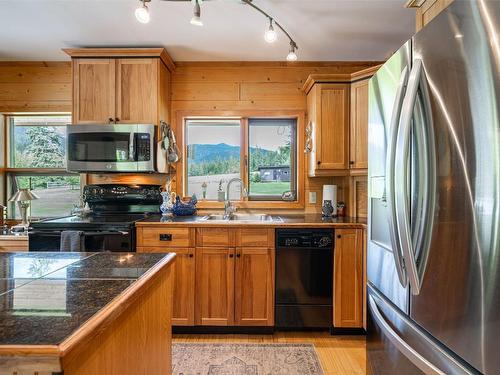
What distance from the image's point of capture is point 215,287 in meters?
2.47

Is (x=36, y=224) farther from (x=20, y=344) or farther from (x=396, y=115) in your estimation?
(x=396, y=115)

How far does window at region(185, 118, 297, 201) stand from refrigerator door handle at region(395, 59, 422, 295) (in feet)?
7.26

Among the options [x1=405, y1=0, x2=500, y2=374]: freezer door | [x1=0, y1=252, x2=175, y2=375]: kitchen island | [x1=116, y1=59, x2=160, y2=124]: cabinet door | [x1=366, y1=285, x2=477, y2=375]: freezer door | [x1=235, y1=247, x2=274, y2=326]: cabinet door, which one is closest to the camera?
[x1=0, y1=252, x2=175, y2=375]: kitchen island

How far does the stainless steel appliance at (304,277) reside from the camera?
8.13 ft

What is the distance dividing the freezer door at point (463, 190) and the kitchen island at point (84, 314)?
34.4 inches

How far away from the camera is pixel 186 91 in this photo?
10.4ft

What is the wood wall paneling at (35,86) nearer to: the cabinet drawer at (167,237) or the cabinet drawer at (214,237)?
the cabinet drawer at (167,237)

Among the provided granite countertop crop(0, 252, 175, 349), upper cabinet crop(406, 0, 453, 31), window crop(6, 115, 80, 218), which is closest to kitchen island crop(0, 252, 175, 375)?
granite countertop crop(0, 252, 175, 349)

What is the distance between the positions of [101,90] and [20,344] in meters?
2.72

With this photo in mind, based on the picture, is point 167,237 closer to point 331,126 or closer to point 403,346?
point 331,126

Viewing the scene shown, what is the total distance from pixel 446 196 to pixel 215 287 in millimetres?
1943

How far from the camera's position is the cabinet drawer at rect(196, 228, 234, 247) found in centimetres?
248

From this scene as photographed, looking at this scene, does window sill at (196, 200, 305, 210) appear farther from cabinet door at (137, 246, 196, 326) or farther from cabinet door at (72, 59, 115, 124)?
cabinet door at (72, 59, 115, 124)

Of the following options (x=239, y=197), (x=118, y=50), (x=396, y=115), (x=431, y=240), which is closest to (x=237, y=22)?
(x=118, y=50)
